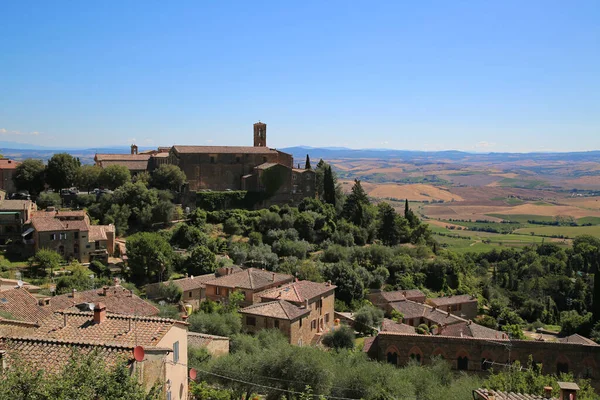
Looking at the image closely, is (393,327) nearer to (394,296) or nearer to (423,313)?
(423,313)

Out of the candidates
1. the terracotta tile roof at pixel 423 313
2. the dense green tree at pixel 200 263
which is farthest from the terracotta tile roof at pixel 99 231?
the terracotta tile roof at pixel 423 313

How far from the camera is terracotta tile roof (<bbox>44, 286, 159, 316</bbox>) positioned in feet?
72.2

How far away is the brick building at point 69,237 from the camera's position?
35.3 metres

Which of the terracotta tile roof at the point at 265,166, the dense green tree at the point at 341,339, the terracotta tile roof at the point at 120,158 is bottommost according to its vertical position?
the dense green tree at the point at 341,339

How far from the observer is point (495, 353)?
21.5 meters

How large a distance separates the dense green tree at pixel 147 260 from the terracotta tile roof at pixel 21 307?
13752 millimetres

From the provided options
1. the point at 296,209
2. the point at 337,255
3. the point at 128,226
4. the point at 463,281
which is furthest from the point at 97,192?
the point at 463,281

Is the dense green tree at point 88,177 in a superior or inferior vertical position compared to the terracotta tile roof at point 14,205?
superior

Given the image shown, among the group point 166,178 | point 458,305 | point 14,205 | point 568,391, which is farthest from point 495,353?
point 166,178

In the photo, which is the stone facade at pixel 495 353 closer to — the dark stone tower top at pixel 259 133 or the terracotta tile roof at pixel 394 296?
the terracotta tile roof at pixel 394 296

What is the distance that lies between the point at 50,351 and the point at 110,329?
6.06 ft

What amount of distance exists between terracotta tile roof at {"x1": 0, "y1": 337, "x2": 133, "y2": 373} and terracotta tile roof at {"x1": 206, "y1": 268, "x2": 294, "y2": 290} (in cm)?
2013

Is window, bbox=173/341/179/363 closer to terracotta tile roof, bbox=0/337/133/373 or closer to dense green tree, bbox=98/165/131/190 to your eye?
terracotta tile roof, bbox=0/337/133/373

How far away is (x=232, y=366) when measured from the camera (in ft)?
58.6
